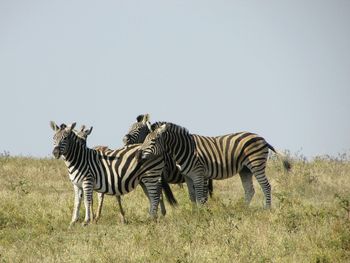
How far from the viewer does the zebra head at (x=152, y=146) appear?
14.0 m

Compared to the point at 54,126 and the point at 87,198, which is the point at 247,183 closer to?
the point at 87,198

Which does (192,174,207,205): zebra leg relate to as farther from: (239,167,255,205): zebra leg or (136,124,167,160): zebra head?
(239,167,255,205): zebra leg

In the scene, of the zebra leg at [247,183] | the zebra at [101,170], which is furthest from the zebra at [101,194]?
the zebra leg at [247,183]

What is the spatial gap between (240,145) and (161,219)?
10.6ft

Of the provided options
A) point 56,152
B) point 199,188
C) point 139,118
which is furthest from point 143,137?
point 56,152

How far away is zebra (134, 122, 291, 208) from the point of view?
47.6 ft

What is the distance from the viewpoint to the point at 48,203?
1616cm

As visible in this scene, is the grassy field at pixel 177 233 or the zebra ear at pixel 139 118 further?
the zebra ear at pixel 139 118

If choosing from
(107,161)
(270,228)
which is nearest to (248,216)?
(270,228)

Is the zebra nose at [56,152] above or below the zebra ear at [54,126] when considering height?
below

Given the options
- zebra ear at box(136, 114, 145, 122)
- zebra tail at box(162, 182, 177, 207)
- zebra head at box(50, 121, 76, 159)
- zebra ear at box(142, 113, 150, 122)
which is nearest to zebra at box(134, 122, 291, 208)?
zebra tail at box(162, 182, 177, 207)

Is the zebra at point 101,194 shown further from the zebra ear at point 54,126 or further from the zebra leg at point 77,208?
the zebra ear at point 54,126

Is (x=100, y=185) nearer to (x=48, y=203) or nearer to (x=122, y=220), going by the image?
(x=122, y=220)

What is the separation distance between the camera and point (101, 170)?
46.4ft
